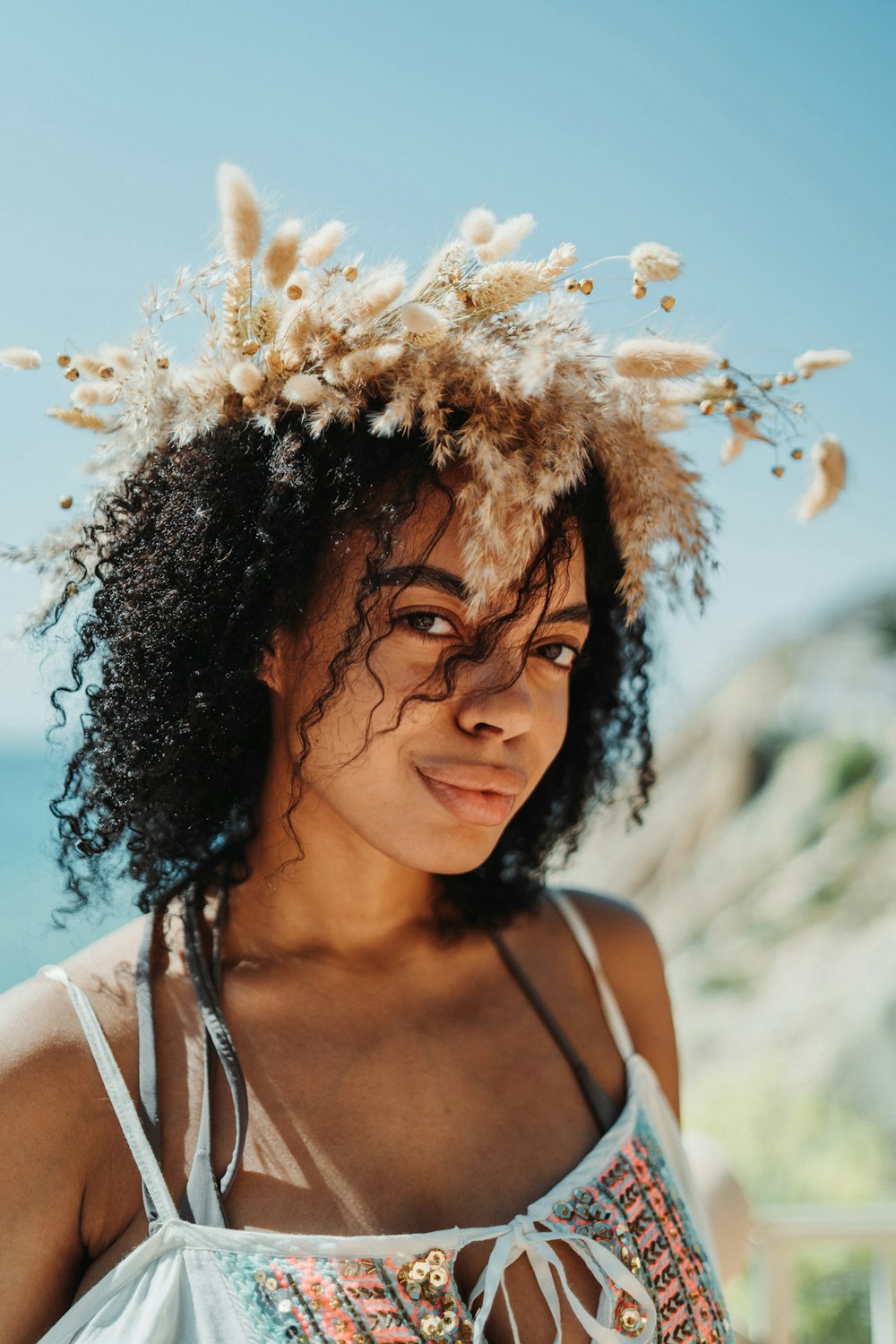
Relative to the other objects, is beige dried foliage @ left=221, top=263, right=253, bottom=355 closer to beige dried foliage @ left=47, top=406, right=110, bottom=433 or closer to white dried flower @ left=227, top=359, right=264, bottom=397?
white dried flower @ left=227, top=359, right=264, bottom=397

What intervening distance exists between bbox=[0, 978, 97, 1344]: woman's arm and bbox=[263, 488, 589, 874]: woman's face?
1.33 ft

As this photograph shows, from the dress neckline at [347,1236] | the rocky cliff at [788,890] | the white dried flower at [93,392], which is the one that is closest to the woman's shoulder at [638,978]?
the dress neckline at [347,1236]

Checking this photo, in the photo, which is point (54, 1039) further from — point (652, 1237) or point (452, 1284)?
point (652, 1237)

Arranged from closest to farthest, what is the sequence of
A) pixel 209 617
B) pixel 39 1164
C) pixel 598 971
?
pixel 39 1164, pixel 209 617, pixel 598 971

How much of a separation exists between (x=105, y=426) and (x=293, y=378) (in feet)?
1.07

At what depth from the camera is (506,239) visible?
46.5 inches

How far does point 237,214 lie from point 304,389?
0.21 meters

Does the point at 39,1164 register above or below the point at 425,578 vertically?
below

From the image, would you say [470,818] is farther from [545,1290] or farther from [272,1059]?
[545,1290]

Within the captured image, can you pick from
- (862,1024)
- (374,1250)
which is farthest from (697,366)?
(862,1024)

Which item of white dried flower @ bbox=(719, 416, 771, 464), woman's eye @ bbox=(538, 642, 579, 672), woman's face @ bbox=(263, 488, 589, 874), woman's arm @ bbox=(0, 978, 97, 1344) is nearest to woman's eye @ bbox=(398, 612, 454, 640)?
woman's face @ bbox=(263, 488, 589, 874)

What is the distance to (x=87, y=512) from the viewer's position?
139 centimetres

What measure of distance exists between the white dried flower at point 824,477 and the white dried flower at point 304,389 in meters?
0.65

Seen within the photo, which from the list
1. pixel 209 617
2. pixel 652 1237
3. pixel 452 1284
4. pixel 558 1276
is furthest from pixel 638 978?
pixel 209 617
